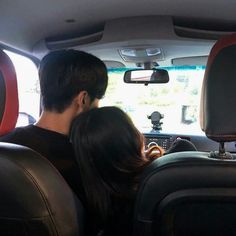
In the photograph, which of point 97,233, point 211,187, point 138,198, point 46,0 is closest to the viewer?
point 211,187

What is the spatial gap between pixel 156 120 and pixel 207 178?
2.12 metres

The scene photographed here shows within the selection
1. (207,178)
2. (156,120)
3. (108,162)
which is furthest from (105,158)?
(156,120)

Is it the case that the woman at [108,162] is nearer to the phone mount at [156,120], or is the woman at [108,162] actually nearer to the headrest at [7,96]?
the headrest at [7,96]

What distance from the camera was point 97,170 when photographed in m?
1.37

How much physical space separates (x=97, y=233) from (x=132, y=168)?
1.19 ft

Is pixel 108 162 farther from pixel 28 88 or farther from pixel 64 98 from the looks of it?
pixel 28 88

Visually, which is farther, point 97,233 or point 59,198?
point 97,233

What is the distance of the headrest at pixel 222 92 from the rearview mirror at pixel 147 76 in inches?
67.3

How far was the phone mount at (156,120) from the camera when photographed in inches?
122

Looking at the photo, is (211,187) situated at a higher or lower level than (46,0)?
lower

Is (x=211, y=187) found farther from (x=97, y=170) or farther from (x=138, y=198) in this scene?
(x=97, y=170)

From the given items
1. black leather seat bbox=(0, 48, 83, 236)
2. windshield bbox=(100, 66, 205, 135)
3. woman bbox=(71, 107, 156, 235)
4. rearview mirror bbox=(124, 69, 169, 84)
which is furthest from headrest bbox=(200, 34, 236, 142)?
windshield bbox=(100, 66, 205, 135)

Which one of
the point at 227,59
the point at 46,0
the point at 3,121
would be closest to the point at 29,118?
the point at 46,0

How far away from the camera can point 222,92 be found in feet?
3.46
